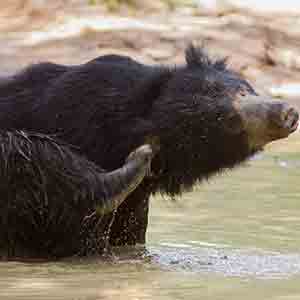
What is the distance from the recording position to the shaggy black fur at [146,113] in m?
6.04

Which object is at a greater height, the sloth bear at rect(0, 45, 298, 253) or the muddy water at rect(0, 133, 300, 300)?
the sloth bear at rect(0, 45, 298, 253)

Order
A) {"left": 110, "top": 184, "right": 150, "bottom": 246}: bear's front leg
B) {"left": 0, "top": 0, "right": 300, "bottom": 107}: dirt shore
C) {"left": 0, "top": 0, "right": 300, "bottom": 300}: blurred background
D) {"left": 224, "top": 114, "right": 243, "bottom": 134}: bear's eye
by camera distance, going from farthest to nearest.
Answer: {"left": 0, "top": 0, "right": 300, "bottom": 107}: dirt shore, {"left": 110, "top": 184, "right": 150, "bottom": 246}: bear's front leg, {"left": 224, "top": 114, "right": 243, "bottom": 134}: bear's eye, {"left": 0, "top": 0, "right": 300, "bottom": 300}: blurred background

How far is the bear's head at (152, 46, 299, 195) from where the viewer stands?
600 cm

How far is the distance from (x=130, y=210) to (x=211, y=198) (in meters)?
2.51

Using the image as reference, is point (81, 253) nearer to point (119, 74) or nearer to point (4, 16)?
point (119, 74)

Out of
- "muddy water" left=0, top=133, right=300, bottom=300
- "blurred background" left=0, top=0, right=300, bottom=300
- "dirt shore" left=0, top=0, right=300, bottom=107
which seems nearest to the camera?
"muddy water" left=0, top=133, right=300, bottom=300

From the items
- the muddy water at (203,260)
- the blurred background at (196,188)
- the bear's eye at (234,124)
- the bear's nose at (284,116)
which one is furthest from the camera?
the bear's eye at (234,124)

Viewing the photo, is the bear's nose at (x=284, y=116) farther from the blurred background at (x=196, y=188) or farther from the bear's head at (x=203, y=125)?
the blurred background at (x=196, y=188)

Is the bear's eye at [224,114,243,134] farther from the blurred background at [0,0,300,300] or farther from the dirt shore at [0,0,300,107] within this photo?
the dirt shore at [0,0,300,107]

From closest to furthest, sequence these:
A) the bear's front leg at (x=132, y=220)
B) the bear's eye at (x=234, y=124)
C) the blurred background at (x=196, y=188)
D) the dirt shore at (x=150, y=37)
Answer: the blurred background at (x=196, y=188) < the bear's eye at (x=234, y=124) < the bear's front leg at (x=132, y=220) < the dirt shore at (x=150, y=37)

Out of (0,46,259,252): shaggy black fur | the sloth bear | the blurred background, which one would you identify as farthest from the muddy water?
(0,46,259,252): shaggy black fur

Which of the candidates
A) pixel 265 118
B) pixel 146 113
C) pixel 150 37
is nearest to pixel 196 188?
pixel 146 113

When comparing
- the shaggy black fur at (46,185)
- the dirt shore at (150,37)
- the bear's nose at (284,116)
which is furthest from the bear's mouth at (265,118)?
the dirt shore at (150,37)

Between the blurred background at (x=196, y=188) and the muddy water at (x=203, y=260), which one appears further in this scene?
the blurred background at (x=196, y=188)
